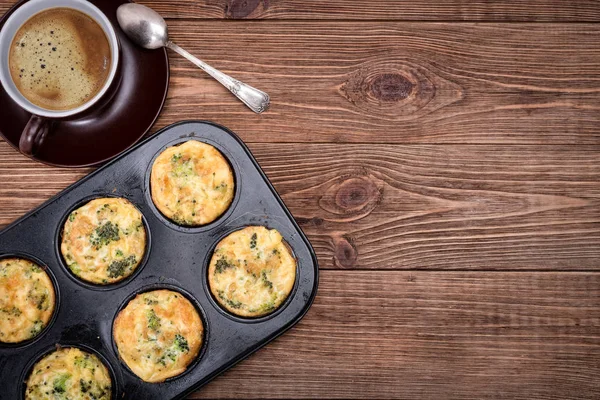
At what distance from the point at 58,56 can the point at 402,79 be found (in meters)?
1.30

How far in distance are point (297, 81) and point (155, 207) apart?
745 mm

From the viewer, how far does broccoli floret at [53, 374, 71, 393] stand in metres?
2.05

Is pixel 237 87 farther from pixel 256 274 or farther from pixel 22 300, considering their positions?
pixel 22 300

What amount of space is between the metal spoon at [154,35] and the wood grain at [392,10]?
209 mm

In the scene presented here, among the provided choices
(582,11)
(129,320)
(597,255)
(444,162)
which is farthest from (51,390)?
(582,11)

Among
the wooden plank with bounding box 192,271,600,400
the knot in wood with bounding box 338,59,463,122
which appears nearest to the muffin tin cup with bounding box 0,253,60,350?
the wooden plank with bounding box 192,271,600,400

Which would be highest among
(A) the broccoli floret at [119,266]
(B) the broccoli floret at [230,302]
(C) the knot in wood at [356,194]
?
(C) the knot in wood at [356,194]

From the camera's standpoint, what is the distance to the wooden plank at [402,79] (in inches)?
92.7

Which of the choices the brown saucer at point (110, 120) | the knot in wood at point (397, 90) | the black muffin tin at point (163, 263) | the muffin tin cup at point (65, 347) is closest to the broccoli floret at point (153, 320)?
the black muffin tin at point (163, 263)

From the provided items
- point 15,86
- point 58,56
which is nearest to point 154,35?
point 58,56

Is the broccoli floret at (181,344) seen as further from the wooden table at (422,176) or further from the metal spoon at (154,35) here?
the metal spoon at (154,35)

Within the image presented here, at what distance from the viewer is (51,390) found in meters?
2.05

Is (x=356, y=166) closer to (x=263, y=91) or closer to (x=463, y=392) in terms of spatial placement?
(x=263, y=91)

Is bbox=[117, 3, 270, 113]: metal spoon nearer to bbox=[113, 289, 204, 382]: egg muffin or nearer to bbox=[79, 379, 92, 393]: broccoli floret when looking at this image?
bbox=[113, 289, 204, 382]: egg muffin
